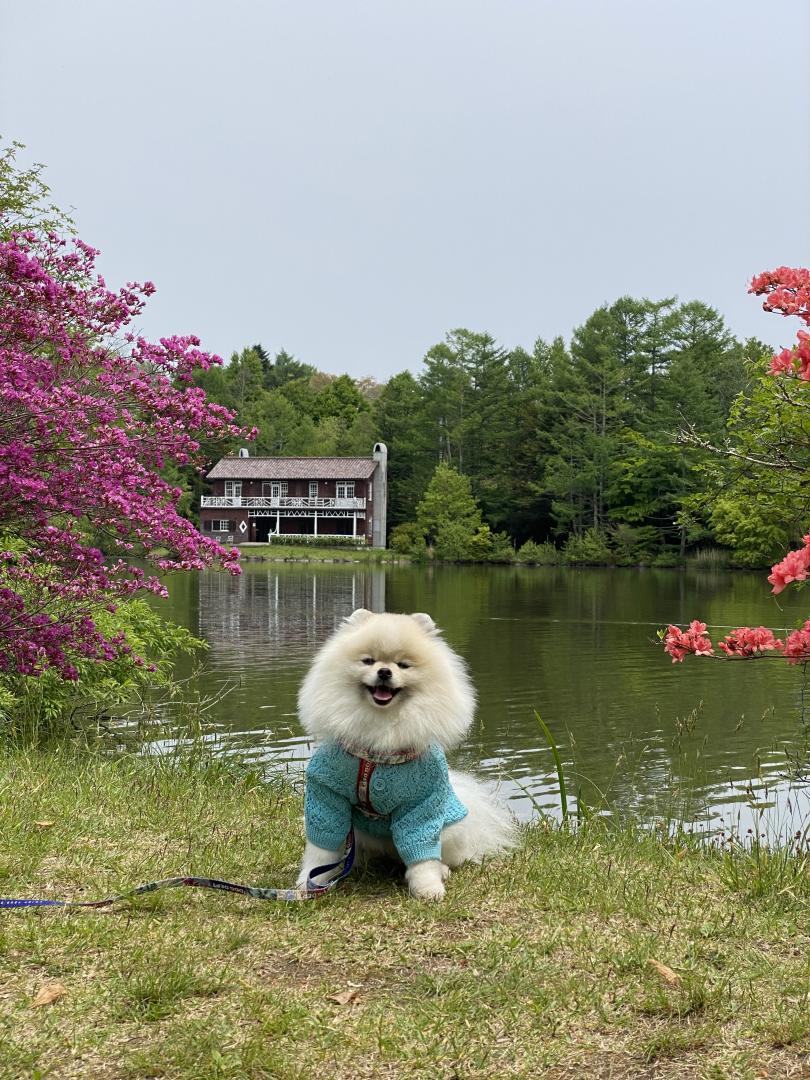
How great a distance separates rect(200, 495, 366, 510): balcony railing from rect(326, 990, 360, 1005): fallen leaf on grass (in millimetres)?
62558

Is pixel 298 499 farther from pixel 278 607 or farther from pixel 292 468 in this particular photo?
pixel 278 607

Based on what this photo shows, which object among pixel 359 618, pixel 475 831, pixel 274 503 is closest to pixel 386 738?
pixel 359 618

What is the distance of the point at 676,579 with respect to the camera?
4553cm

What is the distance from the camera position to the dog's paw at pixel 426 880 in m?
3.79

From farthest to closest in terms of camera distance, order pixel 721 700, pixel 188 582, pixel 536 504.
Result: 1. pixel 536 504
2. pixel 188 582
3. pixel 721 700

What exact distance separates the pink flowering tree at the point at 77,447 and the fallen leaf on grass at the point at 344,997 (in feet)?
15.5

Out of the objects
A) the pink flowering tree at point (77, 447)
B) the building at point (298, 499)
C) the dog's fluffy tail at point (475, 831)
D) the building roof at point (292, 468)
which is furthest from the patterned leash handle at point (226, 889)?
the building roof at point (292, 468)

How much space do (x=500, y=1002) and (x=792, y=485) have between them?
3943 mm

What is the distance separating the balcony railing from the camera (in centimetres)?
6562

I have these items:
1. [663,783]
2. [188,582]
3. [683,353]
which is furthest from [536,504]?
[663,783]

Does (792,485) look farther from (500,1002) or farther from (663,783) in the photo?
(663,783)

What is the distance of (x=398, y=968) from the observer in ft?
10.1

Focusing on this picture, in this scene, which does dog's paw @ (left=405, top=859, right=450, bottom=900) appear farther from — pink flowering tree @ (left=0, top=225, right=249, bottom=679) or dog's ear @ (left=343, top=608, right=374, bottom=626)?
pink flowering tree @ (left=0, top=225, right=249, bottom=679)

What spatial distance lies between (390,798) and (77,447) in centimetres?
432
